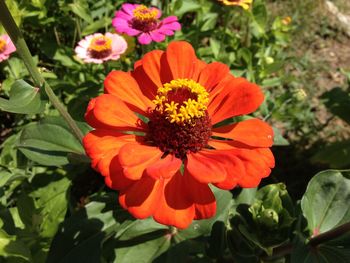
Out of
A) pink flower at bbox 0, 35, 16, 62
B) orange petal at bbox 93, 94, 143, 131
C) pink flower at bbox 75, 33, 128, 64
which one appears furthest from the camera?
pink flower at bbox 75, 33, 128, 64

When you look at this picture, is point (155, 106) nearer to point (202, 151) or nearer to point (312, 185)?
point (202, 151)

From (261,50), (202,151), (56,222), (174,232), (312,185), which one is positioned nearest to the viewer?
(202,151)

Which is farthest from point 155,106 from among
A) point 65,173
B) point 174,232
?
point 65,173

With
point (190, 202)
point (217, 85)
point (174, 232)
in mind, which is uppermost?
point (217, 85)

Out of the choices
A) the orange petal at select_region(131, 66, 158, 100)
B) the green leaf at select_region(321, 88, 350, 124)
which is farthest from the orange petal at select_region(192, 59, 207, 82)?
the green leaf at select_region(321, 88, 350, 124)

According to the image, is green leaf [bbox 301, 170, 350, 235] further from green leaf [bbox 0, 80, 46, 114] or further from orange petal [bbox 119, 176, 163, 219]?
green leaf [bbox 0, 80, 46, 114]

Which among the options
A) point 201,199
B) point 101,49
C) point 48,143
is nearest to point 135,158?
point 201,199

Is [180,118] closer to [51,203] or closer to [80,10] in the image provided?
[51,203]
